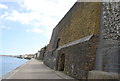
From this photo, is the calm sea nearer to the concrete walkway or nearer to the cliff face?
the concrete walkway

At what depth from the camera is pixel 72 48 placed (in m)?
15.8

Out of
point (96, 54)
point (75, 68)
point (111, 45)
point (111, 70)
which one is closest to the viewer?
point (111, 70)

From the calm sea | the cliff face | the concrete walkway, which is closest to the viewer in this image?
the cliff face

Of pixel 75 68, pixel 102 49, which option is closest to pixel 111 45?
pixel 102 49

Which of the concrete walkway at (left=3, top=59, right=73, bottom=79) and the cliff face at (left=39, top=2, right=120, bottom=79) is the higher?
the cliff face at (left=39, top=2, right=120, bottom=79)

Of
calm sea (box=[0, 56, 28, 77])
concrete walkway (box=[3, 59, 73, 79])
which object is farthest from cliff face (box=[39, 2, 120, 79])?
calm sea (box=[0, 56, 28, 77])

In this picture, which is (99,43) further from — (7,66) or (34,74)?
(7,66)

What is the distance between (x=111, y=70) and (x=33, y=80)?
17.2ft

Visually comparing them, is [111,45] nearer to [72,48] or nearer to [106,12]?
[106,12]

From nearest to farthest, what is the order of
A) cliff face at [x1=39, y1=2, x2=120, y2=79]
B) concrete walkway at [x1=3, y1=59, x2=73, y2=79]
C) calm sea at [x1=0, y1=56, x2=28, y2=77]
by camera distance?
cliff face at [x1=39, y1=2, x2=120, y2=79] < concrete walkway at [x1=3, y1=59, x2=73, y2=79] < calm sea at [x1=0, y1=56, x2=28, y2=77]

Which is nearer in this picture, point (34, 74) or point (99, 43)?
point (99, 43)

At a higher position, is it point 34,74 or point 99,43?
point 99,43

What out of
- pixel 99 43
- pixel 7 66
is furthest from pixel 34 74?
pixel 7 66

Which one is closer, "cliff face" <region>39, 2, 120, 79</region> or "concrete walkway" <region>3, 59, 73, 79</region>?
"cliff face" <region>39, 2, 120, 79</region>
